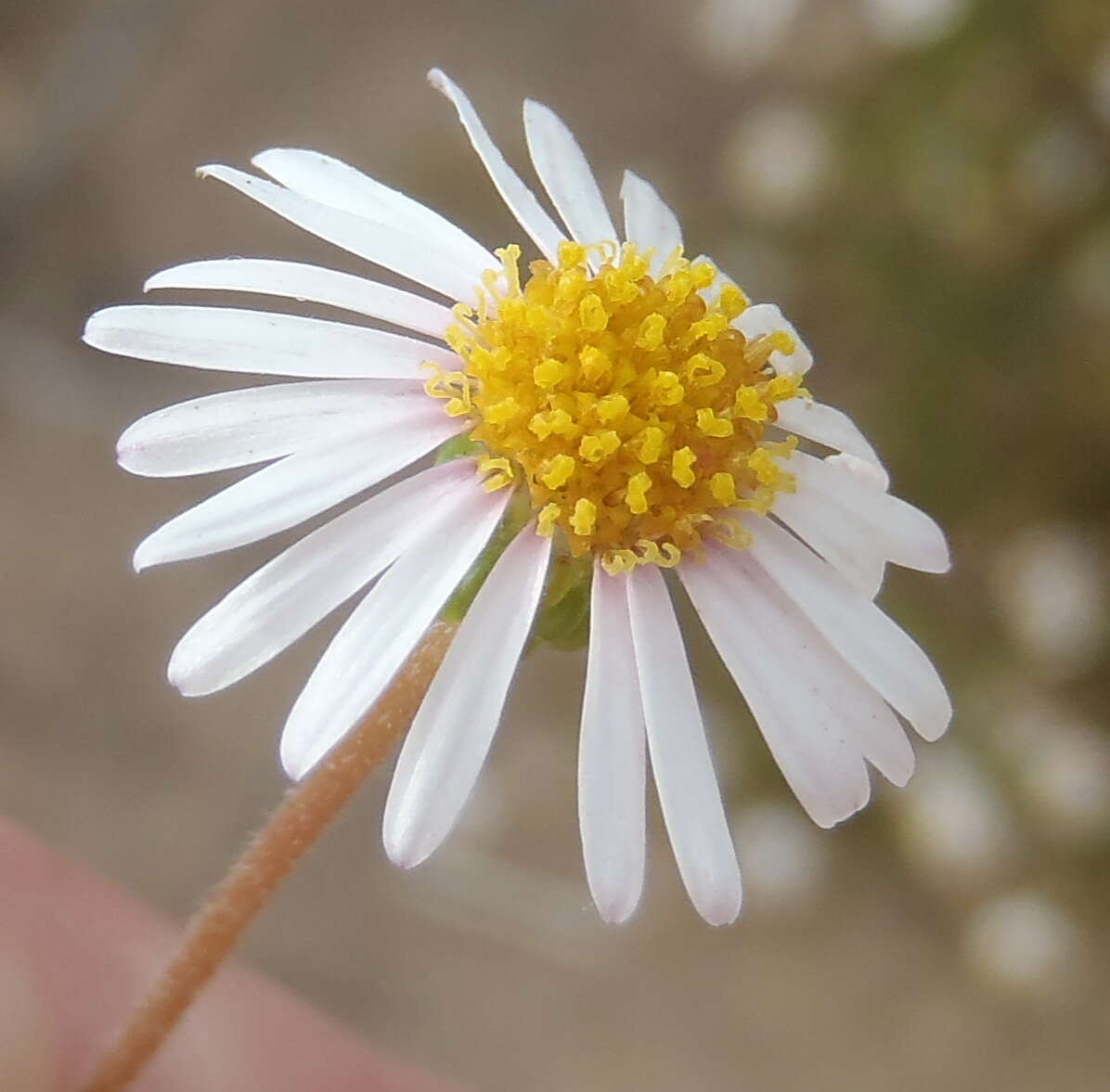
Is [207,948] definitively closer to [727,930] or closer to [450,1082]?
[450,1082]

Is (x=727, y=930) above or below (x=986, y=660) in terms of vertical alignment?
below

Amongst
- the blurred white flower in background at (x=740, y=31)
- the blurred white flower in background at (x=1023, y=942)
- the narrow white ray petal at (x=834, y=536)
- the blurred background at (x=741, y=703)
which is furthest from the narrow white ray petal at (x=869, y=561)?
the blurred white flower in background at (x=740, y=31)

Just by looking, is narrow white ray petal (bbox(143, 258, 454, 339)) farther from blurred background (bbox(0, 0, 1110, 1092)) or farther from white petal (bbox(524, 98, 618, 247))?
blurred background (bbox(0, 0, 1110, 1092))

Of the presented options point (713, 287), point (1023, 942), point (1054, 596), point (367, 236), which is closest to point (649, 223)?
point (713, 287)

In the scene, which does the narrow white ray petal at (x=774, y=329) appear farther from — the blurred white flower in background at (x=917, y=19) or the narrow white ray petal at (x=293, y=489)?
the blurred white flower in background at (x=917, y=19)

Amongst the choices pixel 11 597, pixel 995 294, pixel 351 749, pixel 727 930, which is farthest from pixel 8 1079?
pixel 995 294

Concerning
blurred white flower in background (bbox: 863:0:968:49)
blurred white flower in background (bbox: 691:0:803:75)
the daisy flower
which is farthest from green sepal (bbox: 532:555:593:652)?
blurred white flower in background (bbox: 691:0:803:75)

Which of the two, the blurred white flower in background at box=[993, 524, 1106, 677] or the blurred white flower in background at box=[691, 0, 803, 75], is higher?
the blurred white flower in background at box=[691, 0, 803, 75]
